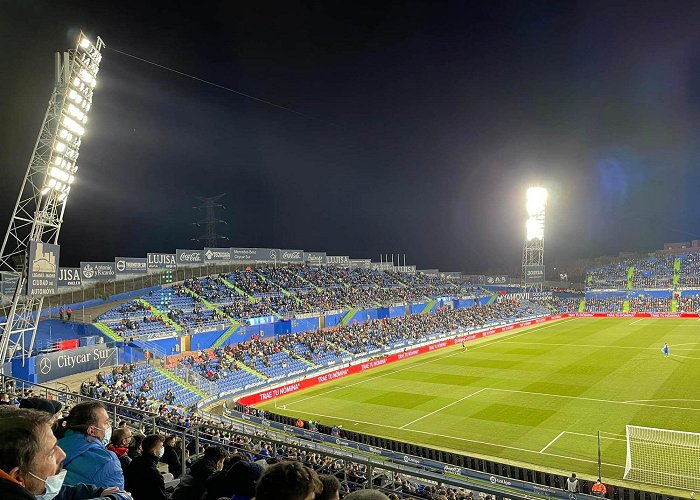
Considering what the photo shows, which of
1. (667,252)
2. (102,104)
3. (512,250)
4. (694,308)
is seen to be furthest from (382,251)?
(102,104)

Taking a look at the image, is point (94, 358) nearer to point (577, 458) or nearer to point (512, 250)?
point (577, 458)

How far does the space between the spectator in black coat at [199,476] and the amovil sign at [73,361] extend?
21.0 meters

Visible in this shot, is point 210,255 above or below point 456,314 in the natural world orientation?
above

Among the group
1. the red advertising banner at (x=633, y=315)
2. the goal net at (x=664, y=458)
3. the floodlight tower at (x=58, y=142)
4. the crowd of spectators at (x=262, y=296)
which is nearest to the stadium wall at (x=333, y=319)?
the crowd of spectators at (x=262, y=296)

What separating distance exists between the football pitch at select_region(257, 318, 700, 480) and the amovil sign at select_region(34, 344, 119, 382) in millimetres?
9611

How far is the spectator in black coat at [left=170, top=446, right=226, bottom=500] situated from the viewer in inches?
176

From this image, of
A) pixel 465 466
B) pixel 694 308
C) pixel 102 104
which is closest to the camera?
pixel 465 466

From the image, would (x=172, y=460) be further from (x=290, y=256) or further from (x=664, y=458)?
(x=290, y=256)

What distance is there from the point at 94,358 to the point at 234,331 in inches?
543

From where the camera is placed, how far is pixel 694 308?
67625mm

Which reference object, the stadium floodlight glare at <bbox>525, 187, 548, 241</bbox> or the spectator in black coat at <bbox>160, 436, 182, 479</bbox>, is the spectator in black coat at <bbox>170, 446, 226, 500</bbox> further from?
the stadium floodlight glare at <bbox>525, 187, 548, 241</bbox>

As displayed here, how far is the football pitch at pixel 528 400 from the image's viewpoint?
70.9 feet

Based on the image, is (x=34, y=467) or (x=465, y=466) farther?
(x=465, y=466)

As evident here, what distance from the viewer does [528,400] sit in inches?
1121
